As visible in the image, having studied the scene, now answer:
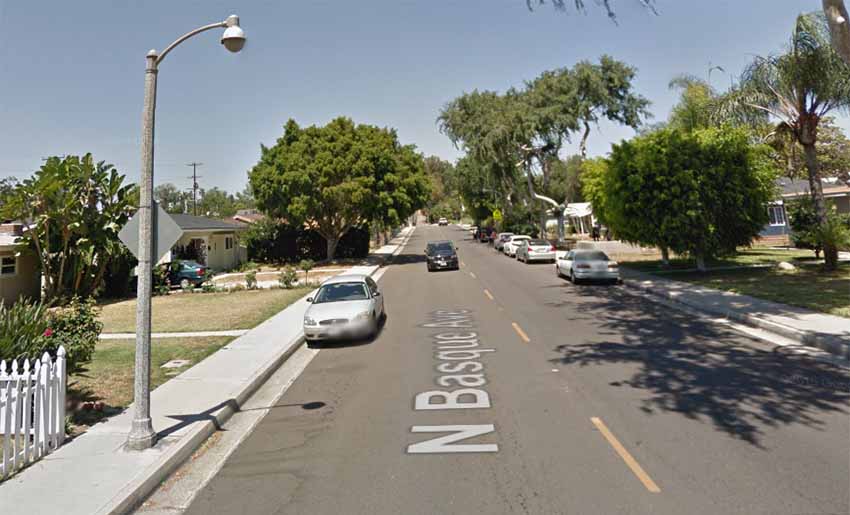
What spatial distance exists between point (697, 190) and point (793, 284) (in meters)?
4.93

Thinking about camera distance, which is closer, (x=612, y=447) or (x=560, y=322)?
(x=612, y=447)

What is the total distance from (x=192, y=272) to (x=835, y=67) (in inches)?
1057

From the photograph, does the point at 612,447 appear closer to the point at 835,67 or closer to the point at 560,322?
the point at 560,322

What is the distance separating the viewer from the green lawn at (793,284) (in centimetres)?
1401

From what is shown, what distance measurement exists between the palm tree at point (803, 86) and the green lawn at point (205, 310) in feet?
58.8

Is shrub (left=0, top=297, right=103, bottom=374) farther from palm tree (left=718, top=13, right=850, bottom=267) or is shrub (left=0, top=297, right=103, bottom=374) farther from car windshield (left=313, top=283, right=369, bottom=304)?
palm tree (left=718, top=13, right=850, bottom=267)

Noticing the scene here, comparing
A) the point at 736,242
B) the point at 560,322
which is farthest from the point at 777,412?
the point at 736,242

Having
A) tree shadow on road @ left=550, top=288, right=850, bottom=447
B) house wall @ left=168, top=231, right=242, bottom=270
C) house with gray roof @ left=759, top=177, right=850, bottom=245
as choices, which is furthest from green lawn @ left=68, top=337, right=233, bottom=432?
house with gray roof @ left=759, top=177, right=850, bottom=245

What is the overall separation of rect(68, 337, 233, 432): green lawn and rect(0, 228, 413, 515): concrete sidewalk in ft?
1.22

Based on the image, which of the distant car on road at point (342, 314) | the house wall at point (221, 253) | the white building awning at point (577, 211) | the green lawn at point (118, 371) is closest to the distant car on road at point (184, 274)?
the house wall at point (221, 253)

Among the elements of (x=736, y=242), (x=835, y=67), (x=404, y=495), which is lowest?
(x=404, y=495)

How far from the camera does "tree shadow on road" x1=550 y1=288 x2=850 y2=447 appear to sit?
22.1ft

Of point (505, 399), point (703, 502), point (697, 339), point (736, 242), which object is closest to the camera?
point (703, 502)

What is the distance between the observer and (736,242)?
72.3 ft
